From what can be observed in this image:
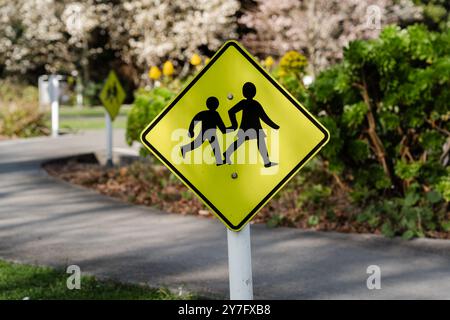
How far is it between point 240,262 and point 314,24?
33.7 metres

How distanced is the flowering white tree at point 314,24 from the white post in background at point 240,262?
33.4 meters

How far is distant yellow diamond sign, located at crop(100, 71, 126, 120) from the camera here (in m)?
13.9


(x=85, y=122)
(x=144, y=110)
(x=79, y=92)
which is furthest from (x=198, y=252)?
(x=79, y=92)

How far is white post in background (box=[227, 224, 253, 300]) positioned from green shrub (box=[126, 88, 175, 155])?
26.8 feet

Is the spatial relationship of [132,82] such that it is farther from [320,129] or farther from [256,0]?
[320,129]

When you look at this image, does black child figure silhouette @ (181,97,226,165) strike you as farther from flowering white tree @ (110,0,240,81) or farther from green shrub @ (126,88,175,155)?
flowering white tree @ (110,0,240,81)

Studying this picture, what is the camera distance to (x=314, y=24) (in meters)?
37.1

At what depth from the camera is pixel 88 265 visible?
7383mm

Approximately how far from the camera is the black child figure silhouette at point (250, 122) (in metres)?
4.06

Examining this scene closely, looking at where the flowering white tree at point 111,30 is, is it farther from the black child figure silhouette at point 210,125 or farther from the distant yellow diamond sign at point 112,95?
the black child figure silhouette at point 210,125

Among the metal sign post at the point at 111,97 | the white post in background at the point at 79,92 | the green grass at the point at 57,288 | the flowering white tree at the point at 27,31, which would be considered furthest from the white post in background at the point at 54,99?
the flowering white tree at the point at 27,31

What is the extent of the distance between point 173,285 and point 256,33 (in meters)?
36.4

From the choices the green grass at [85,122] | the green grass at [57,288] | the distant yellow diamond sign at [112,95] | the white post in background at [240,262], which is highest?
the green grass at [85,122]

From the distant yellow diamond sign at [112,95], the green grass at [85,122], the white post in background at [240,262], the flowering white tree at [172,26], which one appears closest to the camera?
the white post in background at [240,262]
